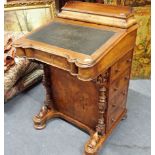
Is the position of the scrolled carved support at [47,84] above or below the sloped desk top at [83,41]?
below

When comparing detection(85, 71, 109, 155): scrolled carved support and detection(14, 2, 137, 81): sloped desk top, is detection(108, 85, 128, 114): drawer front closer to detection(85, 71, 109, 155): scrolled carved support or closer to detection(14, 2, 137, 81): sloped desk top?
detection(85, 71, 109, 155): scrolled carved support

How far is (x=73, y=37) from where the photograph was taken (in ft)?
4.17

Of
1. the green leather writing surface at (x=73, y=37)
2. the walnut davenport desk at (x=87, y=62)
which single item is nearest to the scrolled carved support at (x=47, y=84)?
the walnut davenport desk at (x=87, y=62)

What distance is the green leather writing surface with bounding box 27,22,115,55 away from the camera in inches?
45.8

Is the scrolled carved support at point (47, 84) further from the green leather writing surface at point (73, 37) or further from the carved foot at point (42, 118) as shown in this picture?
the green leather writing surface at point (73, 37)

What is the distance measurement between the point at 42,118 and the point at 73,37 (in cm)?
78

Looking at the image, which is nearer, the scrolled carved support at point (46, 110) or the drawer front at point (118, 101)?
the drawer front at point (118, 101)

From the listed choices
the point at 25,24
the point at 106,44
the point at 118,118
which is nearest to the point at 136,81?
the point at 118,118

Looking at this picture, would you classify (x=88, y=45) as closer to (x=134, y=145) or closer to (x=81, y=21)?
(x=81, y=21)

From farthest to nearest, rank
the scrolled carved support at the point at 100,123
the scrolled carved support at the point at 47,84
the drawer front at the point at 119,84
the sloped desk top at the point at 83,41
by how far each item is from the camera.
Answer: the scrolled carved support at the point at 47,84
the drawer front at the point at 119,84
the scrolled carved support at the point at 100,123
the sloped desk top at the point at 83,41

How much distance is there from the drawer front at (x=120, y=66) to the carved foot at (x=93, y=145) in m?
0.43

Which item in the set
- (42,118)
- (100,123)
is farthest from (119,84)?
(42,118)

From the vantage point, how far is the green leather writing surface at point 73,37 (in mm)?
1163

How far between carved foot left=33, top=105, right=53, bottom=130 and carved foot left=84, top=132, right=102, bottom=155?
44 cm
